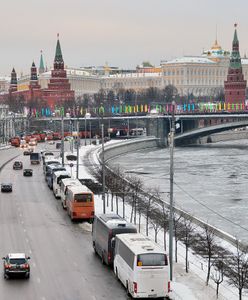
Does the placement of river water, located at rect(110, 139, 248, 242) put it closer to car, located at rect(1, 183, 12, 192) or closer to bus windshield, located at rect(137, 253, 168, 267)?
car, located at rect(1, 183, 12, 192)

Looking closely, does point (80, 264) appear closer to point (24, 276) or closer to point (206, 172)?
point (24, 276)

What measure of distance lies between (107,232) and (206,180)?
43.9 m

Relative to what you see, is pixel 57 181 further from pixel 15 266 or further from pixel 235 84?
pixel 235 84

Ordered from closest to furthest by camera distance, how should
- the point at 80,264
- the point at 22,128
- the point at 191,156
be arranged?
1. the point at 80,264
2. the point at 191,156
3. the point at 22,128

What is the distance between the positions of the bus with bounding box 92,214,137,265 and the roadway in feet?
1.25

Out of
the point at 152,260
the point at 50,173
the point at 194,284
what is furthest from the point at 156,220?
the point at 50,173

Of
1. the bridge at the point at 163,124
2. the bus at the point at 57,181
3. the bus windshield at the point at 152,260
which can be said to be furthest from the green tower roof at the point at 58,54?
the bus windshield at the point at 152,260

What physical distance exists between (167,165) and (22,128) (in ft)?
181

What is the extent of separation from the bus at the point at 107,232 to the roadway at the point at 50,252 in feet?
1.25

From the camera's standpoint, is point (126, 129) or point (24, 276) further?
point (126, 129)

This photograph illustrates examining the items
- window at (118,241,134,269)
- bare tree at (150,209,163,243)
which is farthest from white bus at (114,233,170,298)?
bare tree at (150,209,163,243)

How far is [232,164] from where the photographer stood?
92500mm

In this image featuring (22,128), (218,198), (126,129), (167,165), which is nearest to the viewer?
(218,198)

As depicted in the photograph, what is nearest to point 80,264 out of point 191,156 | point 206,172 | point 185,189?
point 185,189
